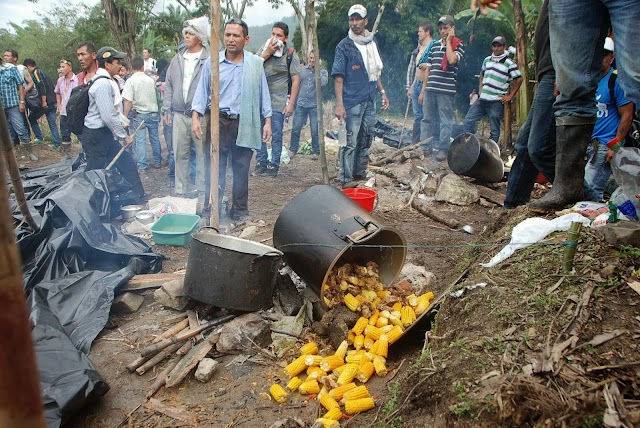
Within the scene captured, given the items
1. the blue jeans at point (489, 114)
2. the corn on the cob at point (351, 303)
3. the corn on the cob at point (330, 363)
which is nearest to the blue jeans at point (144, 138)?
the blue jeans at point (489, 114)

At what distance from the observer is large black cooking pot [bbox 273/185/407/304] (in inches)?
134

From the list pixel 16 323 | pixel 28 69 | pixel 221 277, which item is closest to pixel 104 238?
pixel 221 277

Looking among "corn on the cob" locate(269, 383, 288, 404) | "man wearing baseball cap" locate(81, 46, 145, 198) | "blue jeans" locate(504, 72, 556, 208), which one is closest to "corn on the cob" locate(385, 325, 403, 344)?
"corn on the cob" locate(269, 383, 288, 404)

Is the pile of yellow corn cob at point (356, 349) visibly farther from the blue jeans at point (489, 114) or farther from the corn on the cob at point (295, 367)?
the blue jeans at point (489, 114)

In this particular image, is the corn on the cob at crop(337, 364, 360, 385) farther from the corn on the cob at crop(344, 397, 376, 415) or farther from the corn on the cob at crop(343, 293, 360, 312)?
the corn on the cob at crop(343, 293, 360, 312)

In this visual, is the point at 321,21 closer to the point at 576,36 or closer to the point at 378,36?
the point at 378,36

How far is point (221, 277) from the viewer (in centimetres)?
349

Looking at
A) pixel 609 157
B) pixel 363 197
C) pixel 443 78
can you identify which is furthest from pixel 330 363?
pixel 443 78

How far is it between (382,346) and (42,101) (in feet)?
38.4

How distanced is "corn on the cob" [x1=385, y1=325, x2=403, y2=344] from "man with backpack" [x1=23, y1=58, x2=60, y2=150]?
1142 cm

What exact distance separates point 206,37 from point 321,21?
1398 cm

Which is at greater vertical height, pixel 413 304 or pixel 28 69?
pixel 28 69

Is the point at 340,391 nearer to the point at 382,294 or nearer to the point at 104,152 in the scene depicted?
the point at 382,294

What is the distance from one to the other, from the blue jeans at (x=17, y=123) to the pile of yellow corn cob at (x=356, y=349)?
400 inches
